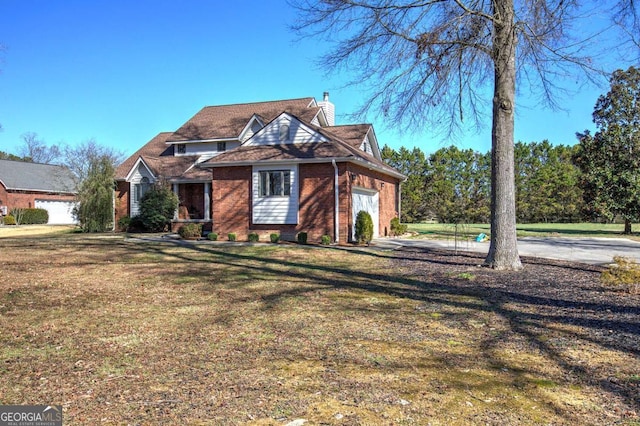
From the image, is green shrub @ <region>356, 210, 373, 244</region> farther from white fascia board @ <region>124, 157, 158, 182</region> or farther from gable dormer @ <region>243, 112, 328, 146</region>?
white fascia board @ <region>124, 157, 158, 182</region>

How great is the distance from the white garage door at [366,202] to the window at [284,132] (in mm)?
3897

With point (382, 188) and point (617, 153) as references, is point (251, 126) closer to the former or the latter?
point (382, 188)

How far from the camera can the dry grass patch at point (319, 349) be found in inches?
133

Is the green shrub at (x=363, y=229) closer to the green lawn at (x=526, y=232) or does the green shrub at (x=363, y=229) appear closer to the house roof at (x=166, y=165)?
the green lawn at (x=526, y=232)

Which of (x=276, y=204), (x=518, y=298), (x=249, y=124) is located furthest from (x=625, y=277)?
(x=249, y=124)

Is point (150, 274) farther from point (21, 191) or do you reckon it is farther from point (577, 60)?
point (21, 191)

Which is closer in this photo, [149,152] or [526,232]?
[526,232]

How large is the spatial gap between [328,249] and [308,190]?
12.4 ft

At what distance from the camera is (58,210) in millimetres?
43000

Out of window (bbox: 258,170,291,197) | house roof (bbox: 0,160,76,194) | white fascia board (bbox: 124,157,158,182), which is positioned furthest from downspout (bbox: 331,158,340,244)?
house roof (bbox: 0,160,76,194)

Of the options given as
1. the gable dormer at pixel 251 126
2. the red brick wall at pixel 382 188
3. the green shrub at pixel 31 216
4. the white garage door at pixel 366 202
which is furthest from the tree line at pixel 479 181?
the green shrub at pixel 31 216

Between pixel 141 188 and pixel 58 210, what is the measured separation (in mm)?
22742

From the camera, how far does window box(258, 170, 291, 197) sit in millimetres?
19219

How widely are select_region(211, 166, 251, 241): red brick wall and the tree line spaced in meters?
25.7
